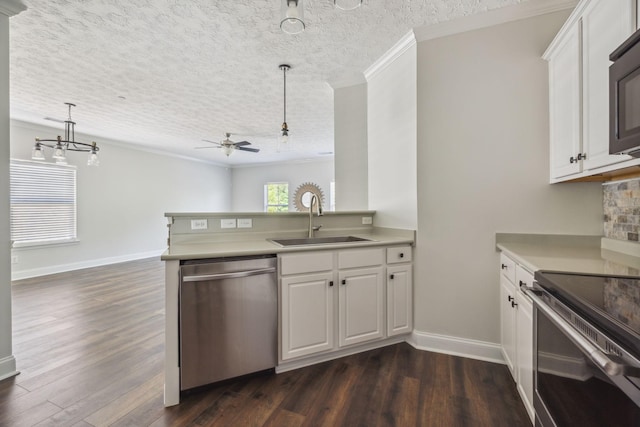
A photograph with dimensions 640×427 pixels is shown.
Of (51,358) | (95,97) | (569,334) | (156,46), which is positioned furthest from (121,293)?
(569,334)

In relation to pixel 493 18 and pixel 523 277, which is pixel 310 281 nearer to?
pixel 523 277

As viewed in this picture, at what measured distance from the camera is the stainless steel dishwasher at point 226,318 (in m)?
1.72

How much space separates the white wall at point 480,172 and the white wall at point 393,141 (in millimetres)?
94

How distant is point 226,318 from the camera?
5.90 ft

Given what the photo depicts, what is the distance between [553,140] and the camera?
194 cm

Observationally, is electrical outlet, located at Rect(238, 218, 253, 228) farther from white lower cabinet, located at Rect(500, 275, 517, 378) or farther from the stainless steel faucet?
white lower cabinet, located at Rect(500, 275, 517, 378)

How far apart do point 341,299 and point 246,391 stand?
33.5 inches

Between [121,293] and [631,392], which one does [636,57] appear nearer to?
[631,392]

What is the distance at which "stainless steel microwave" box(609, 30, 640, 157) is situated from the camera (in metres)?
0.99

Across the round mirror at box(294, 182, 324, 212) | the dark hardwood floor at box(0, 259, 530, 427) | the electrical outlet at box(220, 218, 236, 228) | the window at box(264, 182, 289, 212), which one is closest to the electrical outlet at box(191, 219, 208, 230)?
the electrical outlet at box(220, 218, 236, 228)

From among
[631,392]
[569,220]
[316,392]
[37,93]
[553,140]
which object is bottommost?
[316,392]

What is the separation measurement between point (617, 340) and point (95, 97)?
5.06m

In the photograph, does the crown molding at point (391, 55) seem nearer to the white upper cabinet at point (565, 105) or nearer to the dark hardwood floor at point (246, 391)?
the white upper cabinet at point (565, 105)

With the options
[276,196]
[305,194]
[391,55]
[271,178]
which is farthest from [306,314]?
[271,178]
